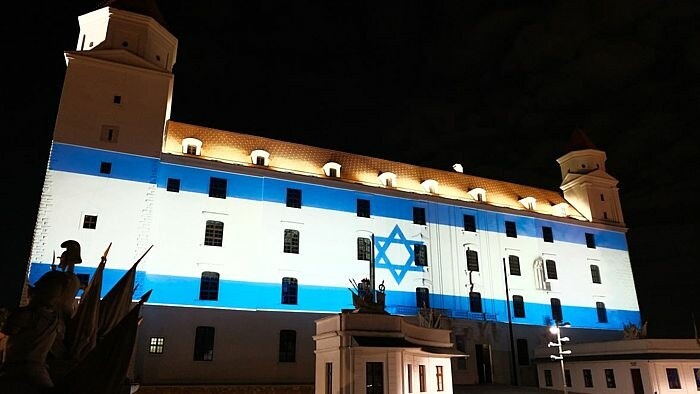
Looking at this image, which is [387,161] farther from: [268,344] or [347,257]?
[268,344]

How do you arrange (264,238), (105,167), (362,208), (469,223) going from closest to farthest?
(105,167) < (264,238) < (362,208) < (469,223)

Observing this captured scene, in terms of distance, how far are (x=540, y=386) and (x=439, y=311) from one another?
889 centimetres

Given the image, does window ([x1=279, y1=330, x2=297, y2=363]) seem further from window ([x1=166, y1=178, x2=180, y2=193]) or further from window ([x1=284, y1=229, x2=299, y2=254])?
window ([x1=166, y1=178, x2=180, y2=193])

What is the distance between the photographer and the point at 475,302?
36.3 metres

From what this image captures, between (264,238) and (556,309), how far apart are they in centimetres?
2285

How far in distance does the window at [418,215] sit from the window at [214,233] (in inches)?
533

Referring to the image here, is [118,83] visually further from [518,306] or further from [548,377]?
[548,377]

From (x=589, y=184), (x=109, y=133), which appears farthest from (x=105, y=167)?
(x=589, y=184)

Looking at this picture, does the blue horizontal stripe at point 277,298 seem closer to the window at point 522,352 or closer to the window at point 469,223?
the window at point 522,352

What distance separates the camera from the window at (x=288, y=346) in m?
29.2

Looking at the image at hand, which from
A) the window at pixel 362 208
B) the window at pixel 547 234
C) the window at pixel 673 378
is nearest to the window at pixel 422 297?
the window at pixel 362 208

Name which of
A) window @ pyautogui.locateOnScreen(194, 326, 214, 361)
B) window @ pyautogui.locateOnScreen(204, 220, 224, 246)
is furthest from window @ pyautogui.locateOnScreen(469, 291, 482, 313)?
window @ pyautogui.locateOnScreen(194, 326, 214, 361)

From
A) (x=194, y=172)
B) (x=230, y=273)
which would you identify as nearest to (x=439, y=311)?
(x=230, y=273)

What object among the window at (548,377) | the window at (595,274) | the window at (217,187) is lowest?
the window at (548,377)
